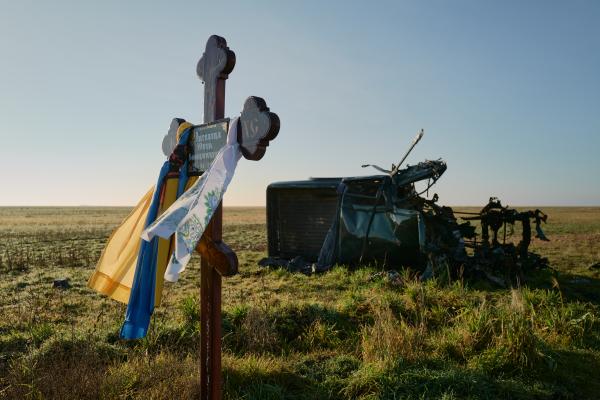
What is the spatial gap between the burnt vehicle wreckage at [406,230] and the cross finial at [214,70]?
666cm

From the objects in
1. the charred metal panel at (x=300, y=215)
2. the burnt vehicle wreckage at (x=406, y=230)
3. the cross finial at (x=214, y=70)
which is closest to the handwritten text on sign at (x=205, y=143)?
the cross finial at (x=214, y=70)

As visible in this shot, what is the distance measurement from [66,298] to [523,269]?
31.5ft

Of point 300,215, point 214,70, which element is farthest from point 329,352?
point 300,215

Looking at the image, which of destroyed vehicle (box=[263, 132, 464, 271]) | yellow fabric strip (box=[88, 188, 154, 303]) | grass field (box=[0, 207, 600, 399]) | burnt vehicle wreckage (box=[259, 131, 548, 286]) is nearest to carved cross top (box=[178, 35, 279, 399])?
grass field (box=[0, 207, 600, 399])

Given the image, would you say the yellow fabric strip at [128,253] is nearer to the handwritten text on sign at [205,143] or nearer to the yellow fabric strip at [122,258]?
the yellow fabric strip at [122,258]

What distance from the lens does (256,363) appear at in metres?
4.84

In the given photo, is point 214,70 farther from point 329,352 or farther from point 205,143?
point 329,352

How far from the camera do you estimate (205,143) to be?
152 inches

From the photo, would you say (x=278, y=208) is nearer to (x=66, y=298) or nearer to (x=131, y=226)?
(x=66, y=298)

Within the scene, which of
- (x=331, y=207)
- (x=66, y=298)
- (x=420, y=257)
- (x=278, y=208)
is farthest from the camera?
(x=278, y=208)

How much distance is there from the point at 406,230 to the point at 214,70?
774 cm

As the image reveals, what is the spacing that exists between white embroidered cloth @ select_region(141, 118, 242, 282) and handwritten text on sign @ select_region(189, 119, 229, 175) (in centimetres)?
19

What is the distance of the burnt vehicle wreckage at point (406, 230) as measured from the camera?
1022 cm

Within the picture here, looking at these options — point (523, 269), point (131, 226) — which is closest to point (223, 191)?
point (131, 226)
